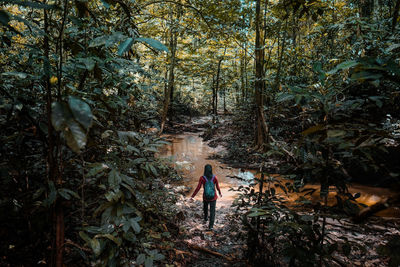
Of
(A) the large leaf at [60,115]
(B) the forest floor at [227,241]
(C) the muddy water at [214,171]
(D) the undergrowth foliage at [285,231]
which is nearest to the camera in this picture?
(A) the large leaf at [60,115]

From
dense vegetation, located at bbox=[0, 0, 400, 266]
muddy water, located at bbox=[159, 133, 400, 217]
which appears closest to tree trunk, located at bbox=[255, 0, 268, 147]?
muddy water, located at bbox=[159, 133, 400, 217]

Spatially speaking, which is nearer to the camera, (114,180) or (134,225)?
(114,180)

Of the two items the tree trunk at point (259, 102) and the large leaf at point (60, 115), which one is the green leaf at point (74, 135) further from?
the tree trunk at point (259, 102)

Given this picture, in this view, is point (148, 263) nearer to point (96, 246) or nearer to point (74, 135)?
point (96, 246)

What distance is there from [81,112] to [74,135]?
8 cm

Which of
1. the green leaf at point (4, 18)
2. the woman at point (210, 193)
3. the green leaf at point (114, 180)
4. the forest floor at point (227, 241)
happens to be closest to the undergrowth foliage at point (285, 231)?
the forest floor at point (227, 241)

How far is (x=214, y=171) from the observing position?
8297mm

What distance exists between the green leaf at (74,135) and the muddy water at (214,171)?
5.14 ft

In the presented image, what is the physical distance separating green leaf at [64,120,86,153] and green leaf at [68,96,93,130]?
21mm

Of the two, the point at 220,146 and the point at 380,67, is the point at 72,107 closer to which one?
the point at 380,67

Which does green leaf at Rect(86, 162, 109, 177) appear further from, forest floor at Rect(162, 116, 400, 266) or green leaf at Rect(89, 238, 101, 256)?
forest floor at Rect(162, 116, 400, 266)

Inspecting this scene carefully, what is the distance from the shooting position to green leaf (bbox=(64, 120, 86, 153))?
2.21ft

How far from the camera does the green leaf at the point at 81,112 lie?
681mm

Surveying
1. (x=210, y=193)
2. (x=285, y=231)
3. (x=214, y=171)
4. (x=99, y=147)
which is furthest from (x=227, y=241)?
(x=214, y=171)
